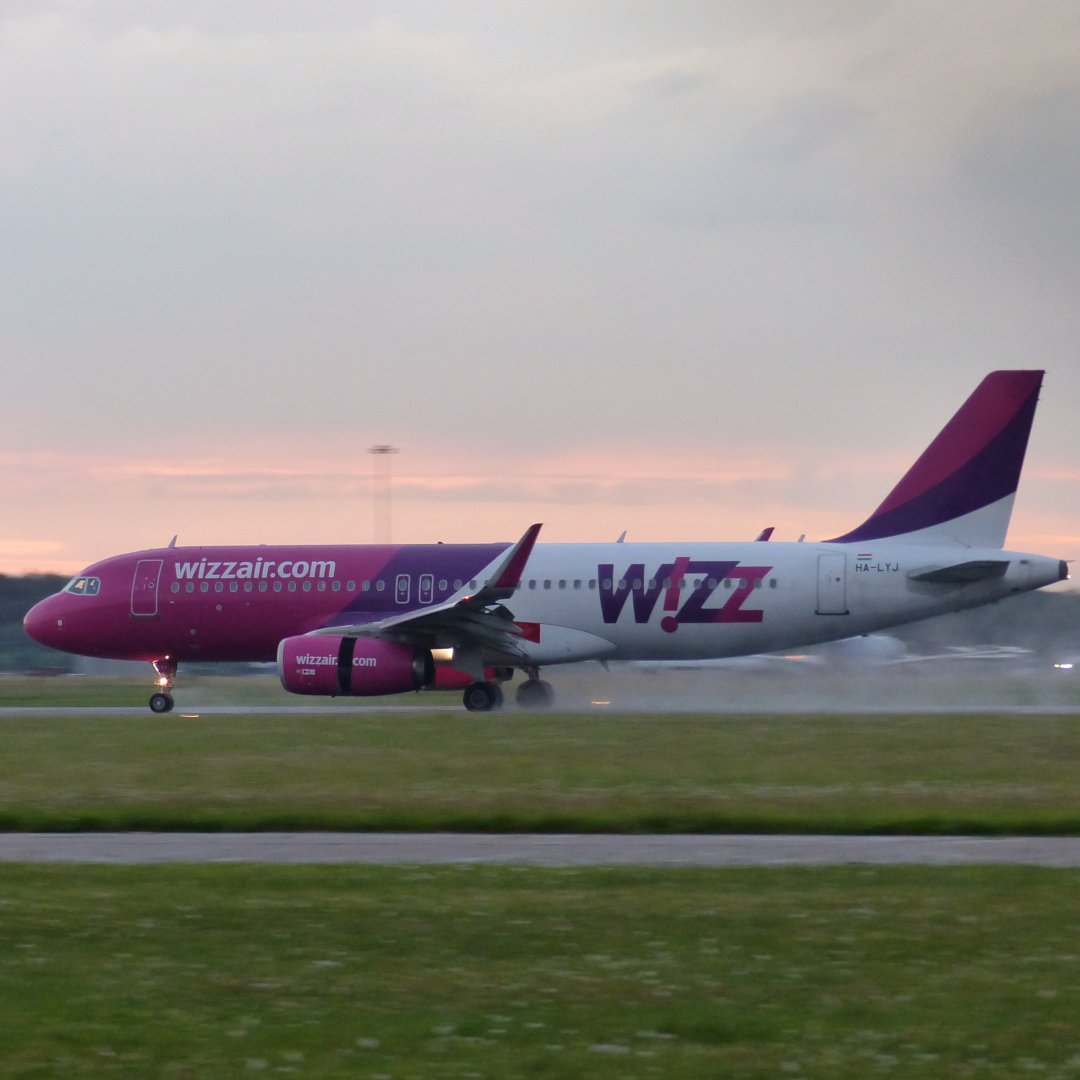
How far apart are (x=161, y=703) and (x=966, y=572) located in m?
17.4

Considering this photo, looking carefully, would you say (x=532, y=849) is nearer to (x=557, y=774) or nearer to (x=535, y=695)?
(x=557, y=774)

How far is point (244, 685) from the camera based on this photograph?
172ft

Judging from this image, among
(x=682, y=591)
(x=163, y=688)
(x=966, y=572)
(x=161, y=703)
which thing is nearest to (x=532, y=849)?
(x=682, y=591)

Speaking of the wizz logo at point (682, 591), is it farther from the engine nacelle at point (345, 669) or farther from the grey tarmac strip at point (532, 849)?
the grey tarmac strip at point (532, 849)

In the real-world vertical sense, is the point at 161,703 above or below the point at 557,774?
above

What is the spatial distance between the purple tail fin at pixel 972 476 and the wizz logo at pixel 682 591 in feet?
8.64

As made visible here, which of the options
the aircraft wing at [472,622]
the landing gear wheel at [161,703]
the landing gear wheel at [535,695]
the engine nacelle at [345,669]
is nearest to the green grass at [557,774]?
the engine nacelle at [345,669]

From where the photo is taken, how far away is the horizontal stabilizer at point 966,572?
3225 centimetres

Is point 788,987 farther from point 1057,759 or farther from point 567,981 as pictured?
point 1057,759

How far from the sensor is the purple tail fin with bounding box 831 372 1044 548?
3350 cm

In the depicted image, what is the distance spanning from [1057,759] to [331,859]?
12164 mm

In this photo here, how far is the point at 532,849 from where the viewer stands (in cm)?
1395

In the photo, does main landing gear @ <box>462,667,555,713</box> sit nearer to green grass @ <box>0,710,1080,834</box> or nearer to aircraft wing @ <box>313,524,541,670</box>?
aircraft wing @ <box>313,524,541,670</box>

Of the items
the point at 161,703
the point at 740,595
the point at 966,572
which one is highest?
the point at 966,572
